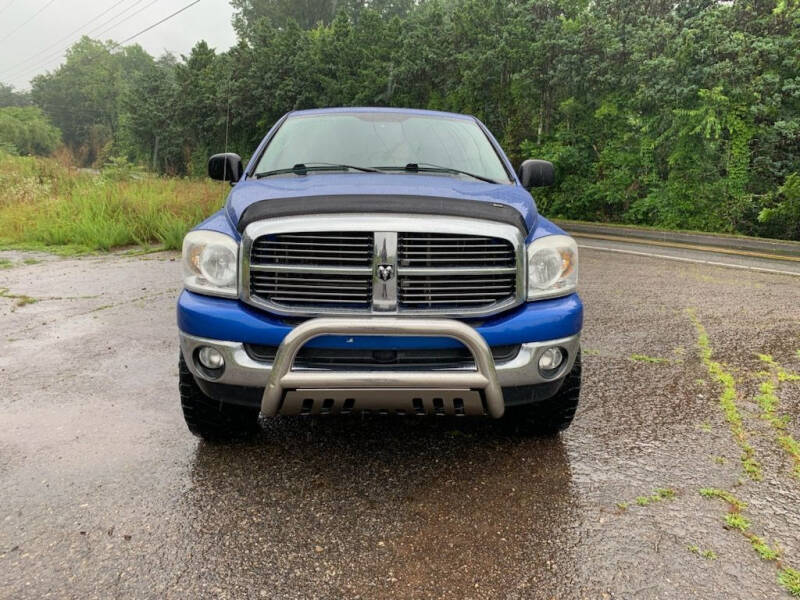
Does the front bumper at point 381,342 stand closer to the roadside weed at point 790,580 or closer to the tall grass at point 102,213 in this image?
the roadside weed at point 790,580

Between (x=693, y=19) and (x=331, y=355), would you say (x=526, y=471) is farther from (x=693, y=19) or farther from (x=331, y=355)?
(x=693, y=19)

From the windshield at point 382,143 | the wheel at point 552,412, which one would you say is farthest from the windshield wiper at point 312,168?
the wheel at point 552,412

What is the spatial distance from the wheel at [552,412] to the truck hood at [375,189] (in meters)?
0.79

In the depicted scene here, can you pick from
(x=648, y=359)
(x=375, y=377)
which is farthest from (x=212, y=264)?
(x=648, y=359)

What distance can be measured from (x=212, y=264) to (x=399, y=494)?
1301 millimetres

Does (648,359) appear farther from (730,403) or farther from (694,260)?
(694,260)

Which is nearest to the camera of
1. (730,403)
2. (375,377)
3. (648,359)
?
(375,377)

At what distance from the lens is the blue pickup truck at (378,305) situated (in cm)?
246

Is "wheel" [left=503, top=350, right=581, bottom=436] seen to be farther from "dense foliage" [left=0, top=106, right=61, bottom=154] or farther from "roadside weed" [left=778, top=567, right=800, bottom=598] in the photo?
"dense foliage" [left=0, top=106, right=61, bottom=154]

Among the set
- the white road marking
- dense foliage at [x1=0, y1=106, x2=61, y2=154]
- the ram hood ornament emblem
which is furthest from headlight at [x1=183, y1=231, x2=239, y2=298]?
dense foliage at [x1=0, y1=106, x2=61, y2=154]

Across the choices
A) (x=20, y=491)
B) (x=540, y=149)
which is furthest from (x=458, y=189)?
(x=540, y=149)

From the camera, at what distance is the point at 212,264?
2.69 meters

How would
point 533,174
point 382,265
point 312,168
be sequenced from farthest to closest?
point 533,174, point 312,168, point 382,265

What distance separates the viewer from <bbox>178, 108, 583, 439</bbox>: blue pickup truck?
2.46 m
